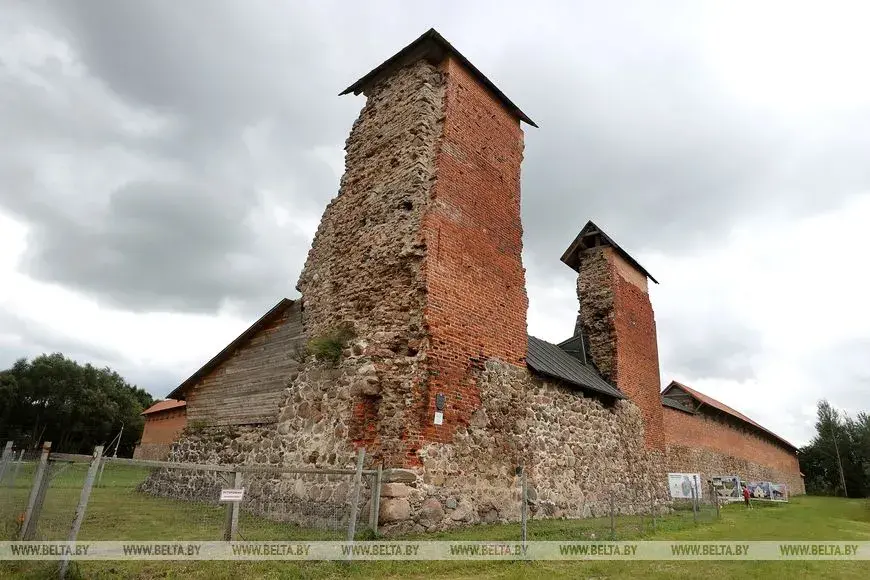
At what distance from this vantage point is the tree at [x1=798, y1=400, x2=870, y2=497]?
51.3 m

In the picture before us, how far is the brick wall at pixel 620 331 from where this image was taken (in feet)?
59.1

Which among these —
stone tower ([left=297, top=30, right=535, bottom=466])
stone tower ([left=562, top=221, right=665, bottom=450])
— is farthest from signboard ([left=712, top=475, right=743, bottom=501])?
stone tower ([left=297, top=30, right=535, bottom=466])

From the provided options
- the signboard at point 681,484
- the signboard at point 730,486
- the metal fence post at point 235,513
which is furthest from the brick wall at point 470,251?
the signboard at point 730,486

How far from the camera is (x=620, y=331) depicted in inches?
726

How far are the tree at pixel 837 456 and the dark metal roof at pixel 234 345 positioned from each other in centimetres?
5913

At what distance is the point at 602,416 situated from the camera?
15.0 meters

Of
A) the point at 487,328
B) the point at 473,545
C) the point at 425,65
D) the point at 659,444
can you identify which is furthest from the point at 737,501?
the point at 425,65

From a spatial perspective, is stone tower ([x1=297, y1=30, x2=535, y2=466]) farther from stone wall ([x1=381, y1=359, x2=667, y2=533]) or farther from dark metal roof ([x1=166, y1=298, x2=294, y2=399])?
dark metal roof ([x1=166, y1=298, x2=294, y2=399])

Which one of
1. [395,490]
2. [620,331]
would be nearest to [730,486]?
[620,331]

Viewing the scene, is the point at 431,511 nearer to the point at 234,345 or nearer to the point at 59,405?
the point at 234,345

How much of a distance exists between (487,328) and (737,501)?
22359mm

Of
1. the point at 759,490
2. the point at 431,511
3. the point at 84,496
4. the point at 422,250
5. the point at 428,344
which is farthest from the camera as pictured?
the point at 759,490

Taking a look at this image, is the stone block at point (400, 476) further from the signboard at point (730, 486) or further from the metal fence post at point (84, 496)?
the signboard at point (730, 486)

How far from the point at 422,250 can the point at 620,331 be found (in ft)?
36.2
